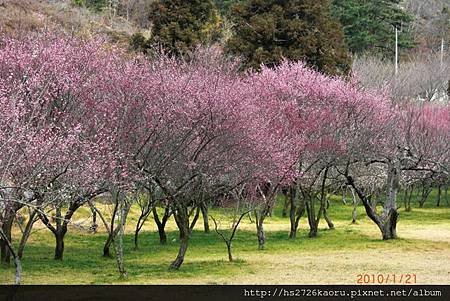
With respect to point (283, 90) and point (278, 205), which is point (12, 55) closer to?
point (283, 90)

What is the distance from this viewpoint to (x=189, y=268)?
1897 cm

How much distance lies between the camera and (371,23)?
187 feet

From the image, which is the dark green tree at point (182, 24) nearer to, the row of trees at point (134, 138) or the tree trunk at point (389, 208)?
the row of trees at point (134, 138)

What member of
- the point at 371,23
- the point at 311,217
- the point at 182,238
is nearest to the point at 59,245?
the point at 182,238

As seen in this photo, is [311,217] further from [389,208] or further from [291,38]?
[291,38]

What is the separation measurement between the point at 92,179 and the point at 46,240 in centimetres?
1087

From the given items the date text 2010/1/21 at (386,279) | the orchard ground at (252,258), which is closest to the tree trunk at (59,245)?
the orchard ground at (252,258)

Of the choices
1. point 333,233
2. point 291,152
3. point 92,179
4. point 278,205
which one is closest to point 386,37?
point 278,205

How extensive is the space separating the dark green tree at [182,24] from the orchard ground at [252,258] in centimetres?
950

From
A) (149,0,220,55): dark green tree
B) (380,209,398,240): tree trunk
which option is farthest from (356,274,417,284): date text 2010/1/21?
(149,0,220,55): dark green tree

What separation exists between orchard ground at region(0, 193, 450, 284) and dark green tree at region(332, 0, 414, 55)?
26.4 metres

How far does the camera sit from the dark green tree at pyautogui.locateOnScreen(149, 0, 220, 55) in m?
35.8

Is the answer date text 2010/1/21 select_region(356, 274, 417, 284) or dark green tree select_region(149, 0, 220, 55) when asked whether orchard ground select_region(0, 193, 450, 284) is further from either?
dark green tree select_region(149, 0, 220, 55)

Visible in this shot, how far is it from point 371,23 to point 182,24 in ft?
82.8
